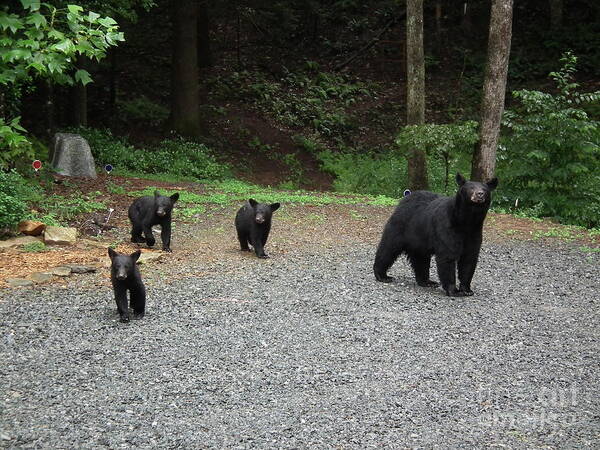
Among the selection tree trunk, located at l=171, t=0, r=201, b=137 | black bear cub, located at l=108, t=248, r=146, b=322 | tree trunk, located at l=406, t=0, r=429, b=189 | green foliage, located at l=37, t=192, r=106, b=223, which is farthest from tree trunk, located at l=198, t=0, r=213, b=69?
black bear cub, located at l=108, t=248, r=146, b=322

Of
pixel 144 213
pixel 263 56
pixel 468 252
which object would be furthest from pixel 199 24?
pixel 468 252

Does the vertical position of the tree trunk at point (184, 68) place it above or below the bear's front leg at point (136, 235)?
above

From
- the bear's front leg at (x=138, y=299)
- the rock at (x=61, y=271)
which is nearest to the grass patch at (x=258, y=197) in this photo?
the rock at (x=61, y=271)

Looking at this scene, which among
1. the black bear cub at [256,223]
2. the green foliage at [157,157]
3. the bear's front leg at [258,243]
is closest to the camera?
the black bear cub at [256,223]

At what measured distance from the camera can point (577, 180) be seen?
54.4 ft

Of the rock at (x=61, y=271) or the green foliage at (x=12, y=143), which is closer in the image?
the green foliage at (x=12, y=143)

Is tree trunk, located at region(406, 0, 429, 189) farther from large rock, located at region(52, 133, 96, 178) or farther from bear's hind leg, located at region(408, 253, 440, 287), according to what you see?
bear's hind leg, located at region(408, 253, 440, 287)

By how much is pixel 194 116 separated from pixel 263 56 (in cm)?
898

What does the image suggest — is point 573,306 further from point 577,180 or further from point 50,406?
point 577,180

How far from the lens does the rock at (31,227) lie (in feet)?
36.4

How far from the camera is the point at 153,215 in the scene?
11047 millimetres

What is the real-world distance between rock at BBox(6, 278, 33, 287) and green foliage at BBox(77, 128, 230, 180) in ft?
35.9

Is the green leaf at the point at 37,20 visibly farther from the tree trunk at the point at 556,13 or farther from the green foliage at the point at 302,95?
the tree trunk at the point at 556,13

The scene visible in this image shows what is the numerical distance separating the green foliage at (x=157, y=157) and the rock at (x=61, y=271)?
10.5 metres
